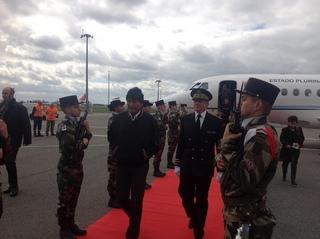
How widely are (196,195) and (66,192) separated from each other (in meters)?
1.76

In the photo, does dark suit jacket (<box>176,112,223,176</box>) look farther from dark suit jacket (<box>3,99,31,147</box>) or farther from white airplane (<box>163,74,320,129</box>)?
white airplane (<box>163,74,320,129</box>)

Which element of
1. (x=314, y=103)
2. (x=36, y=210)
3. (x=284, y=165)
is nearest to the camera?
(x=36, y=210)

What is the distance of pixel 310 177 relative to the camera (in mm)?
10703

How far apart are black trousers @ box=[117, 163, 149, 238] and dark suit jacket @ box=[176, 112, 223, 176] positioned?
615mm

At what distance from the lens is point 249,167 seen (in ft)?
9.05

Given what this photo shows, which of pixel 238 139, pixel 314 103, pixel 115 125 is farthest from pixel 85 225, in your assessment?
pixel 314 103

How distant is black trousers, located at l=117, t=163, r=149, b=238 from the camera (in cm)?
529

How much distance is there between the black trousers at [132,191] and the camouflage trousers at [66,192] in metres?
0.59

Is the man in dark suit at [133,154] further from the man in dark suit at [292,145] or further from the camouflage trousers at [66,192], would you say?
the man in dark suit at [292,145]

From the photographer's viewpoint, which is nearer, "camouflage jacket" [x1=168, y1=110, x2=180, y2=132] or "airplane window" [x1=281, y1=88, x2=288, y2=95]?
"camouflage jacket" [x1=168, y1=110, x2=180, y2=132]

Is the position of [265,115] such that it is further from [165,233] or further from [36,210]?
[36,210]

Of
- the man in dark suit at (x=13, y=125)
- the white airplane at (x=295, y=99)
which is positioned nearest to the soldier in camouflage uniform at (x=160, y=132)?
the man in dark suit at (x=13, y=125)

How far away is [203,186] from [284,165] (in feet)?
16.5

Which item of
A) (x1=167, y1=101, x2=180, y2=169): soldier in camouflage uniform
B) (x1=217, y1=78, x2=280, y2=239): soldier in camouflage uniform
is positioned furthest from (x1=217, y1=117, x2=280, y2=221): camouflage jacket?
(x1=167, y1=101, x2=180, y2=169): soldier in camouflage uniform
